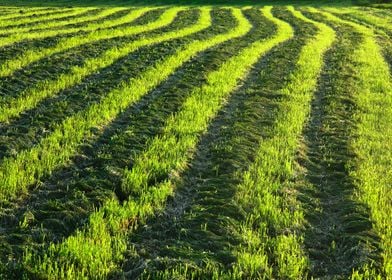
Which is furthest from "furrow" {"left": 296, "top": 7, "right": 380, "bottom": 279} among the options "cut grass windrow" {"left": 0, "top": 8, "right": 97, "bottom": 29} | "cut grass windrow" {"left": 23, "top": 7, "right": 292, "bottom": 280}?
"cut grass windrow" {"left": 0, "top": 8, "right": 97, "bottom": 29}

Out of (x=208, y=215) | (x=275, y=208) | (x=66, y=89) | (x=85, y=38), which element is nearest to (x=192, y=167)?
(x=208, y=215)

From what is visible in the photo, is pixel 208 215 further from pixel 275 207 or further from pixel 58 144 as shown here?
pixel 58 144

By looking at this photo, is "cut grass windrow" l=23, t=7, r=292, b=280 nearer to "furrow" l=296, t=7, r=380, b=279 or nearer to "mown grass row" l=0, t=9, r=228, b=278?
"mown grass row" l=0, t=9, r=228, b=278

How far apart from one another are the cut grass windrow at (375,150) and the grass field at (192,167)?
3 centimetres

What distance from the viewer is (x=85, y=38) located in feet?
74.5

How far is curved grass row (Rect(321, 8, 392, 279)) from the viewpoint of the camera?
678cm

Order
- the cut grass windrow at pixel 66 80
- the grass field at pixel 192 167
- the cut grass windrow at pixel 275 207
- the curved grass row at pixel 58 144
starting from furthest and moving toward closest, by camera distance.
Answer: the cut grass windrow at pixel 66 80 < the curved grass row at pixel 58 144 < the grass field at pixel 192 167 < the cut grass windrow at pixel 275 207

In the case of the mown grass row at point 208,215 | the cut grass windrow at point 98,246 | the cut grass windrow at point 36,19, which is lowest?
the cut grass windrow at point 36,19

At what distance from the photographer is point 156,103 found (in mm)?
12516

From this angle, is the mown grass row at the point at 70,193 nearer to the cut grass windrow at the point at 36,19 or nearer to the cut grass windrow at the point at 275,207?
the cut grass windrow at the point at 275,207

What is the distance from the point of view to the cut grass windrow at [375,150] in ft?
22.3

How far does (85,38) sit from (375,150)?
622 inches

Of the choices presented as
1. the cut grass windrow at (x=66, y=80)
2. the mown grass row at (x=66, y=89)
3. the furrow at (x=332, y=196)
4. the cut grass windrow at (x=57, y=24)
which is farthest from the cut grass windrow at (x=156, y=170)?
the cut grass windrow at (x=57, y=24)

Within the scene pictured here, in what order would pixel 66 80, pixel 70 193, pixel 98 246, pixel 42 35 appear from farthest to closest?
pixel 42 35
pixel 66 80
pixel 70 193
pixel 98 246
